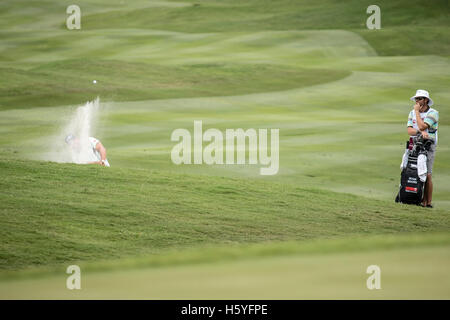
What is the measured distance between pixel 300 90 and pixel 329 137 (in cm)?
1580

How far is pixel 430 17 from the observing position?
A: 76125 millimetres

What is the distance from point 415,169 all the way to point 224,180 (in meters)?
3.50

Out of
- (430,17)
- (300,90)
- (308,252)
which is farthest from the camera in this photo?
(430,17)

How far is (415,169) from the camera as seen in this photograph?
43.5 feet

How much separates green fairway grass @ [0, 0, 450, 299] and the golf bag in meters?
0.43

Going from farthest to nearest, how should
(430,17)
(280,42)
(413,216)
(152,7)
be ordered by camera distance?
(152,7)
(430,17)
(280,42)
(413,216)

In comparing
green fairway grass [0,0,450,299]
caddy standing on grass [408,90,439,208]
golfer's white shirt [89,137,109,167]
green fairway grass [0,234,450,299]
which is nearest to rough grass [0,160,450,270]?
green fairway grass [0,0,450,299]

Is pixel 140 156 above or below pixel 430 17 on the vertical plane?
below

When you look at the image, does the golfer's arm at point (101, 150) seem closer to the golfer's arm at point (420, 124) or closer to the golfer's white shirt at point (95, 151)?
the golfer's white shirt at point (95, 151)

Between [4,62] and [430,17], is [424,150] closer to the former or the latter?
[4,62]

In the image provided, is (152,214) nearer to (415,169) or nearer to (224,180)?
(224,180)

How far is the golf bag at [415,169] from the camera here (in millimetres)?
13133

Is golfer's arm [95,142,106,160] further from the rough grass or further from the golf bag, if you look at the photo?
the golf bag
